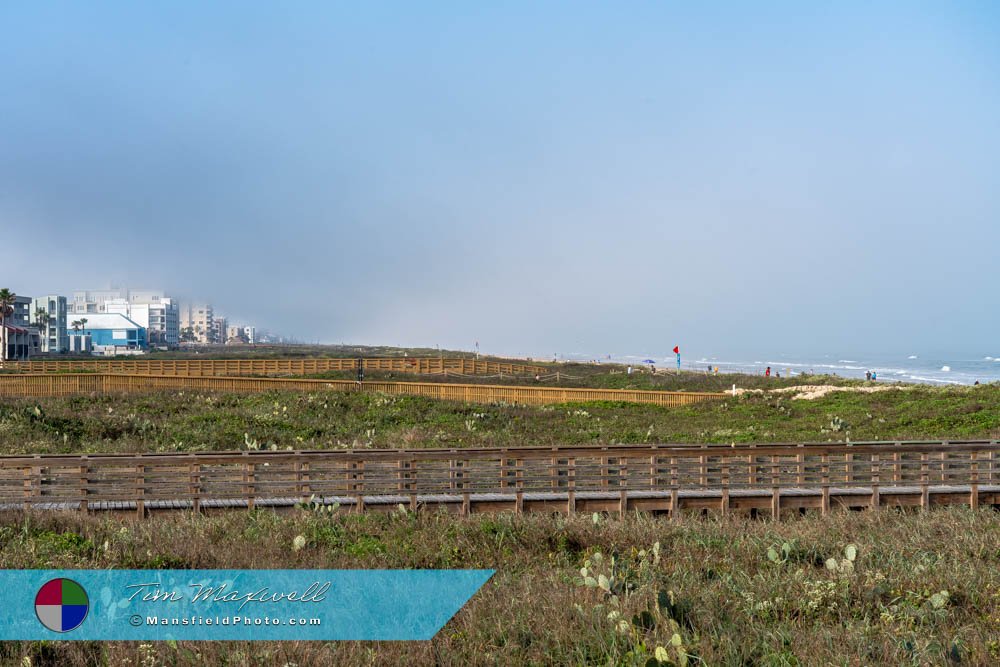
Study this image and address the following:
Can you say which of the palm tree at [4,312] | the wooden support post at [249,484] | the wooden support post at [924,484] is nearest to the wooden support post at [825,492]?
the wooden support post at [924,484]

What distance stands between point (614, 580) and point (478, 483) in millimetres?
12067

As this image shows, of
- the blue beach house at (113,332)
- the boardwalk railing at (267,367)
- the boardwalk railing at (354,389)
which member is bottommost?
the boardwalk railing at (354,389)

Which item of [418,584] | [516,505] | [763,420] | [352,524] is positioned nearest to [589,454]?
[516,505]

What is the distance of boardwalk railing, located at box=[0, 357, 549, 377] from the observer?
72688 millimetres

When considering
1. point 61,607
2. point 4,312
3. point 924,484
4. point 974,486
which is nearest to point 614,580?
point 61,607

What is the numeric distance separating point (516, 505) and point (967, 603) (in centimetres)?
1105

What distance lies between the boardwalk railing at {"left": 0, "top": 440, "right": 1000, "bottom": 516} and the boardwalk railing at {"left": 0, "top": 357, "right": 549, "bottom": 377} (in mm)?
52086

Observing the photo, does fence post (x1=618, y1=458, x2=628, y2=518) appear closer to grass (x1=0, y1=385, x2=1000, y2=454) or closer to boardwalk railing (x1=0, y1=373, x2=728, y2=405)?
grass (x1=0, y1=385, x2=1000, y2=454)

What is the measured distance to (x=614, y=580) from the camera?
10.3 m

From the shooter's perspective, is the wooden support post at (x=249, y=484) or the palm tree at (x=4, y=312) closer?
the wooden support post at (x=249, y=484)

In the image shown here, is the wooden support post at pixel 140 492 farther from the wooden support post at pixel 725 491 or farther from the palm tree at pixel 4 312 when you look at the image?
the palm tree at pixel 4 312

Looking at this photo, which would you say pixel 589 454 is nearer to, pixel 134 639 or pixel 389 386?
pixel 134 639

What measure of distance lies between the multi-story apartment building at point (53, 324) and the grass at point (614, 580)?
16872cm

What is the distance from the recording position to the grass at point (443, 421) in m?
33.3
